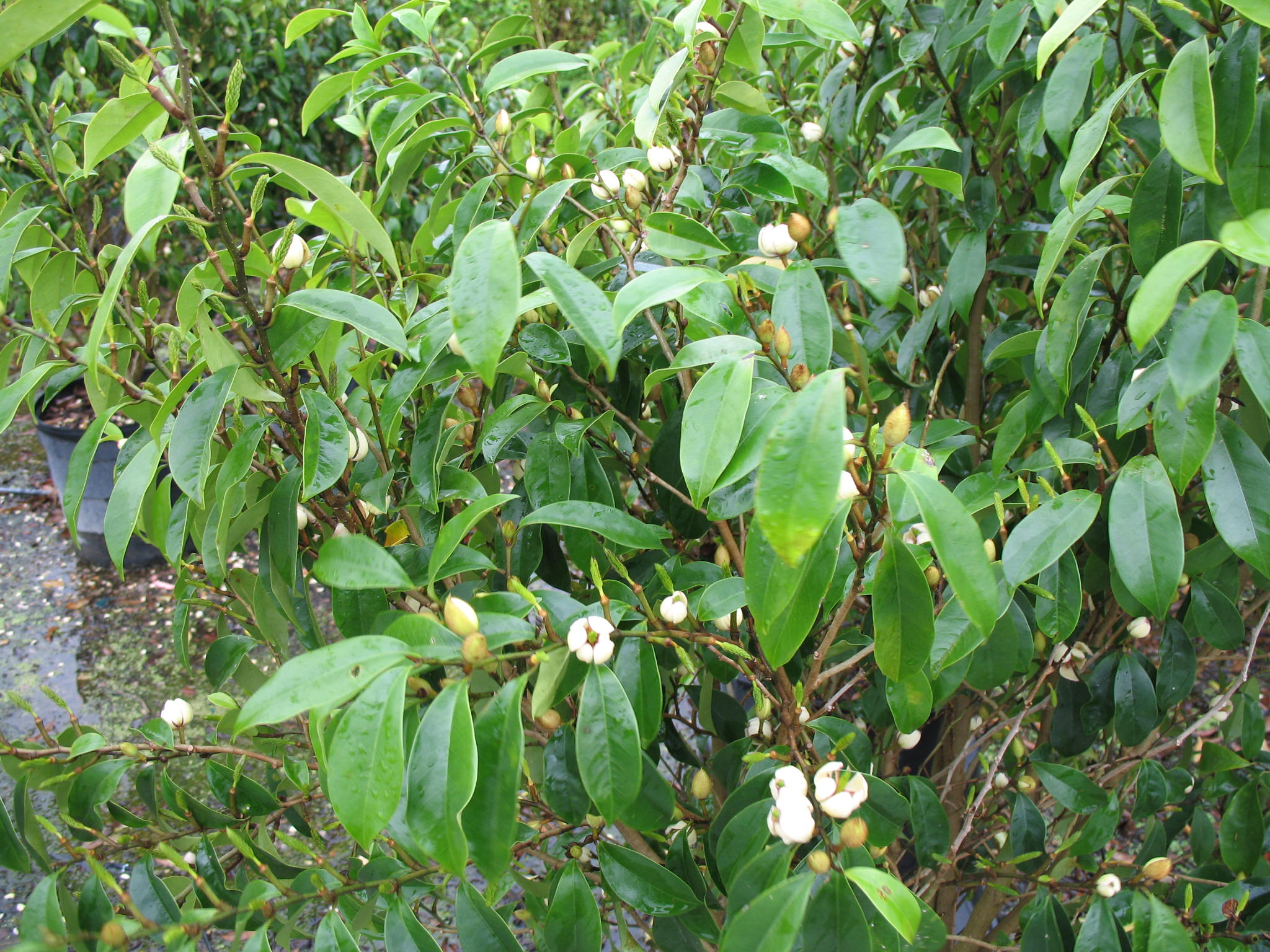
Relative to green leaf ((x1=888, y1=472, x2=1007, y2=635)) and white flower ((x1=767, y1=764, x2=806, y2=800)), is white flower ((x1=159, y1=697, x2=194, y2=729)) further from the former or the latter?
green leaf ((x1=888, y1=472, x2=1007, y2=635))

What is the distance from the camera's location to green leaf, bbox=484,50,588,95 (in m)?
0.84

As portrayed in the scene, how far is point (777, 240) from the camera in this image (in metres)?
0.62

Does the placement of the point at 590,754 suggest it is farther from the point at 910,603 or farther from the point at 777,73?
the point at 777,73

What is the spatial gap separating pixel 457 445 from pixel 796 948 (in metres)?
0.50

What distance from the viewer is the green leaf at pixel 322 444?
0.59m

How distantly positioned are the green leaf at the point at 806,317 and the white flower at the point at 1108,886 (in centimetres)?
59

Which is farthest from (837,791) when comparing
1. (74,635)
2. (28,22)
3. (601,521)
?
(74,635)

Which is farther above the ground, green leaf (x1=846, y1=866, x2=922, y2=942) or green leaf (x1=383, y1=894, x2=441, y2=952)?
green leaf (x1=846, y1=866, x2=922, y2=942)

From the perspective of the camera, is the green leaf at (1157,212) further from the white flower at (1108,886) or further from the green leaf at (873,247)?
the white flower at (1108,886)

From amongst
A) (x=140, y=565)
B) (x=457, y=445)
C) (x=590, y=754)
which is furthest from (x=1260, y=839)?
(x=140, y=565)

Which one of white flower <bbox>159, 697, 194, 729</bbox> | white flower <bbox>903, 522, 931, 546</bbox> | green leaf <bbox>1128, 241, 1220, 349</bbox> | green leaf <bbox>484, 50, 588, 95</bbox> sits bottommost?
white flower <bbox>159, 697, 194, 729</bbox>

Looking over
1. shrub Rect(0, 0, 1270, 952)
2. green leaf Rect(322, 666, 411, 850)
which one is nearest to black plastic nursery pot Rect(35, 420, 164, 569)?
shrub Rect(0, 0, 1270, 952)

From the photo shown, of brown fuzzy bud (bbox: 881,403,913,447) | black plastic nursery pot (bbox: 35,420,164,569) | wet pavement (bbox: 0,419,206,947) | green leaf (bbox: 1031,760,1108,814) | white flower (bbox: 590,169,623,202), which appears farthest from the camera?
black plastic nursery pot (bbox: 35,420,164,569)

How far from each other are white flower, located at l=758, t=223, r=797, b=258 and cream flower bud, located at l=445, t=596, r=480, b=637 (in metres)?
0.33
